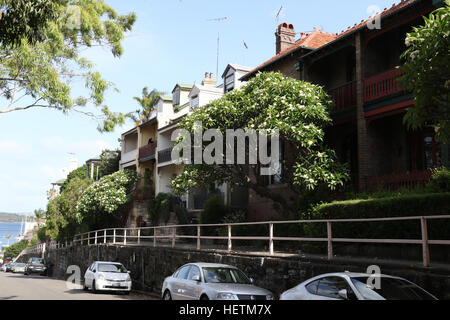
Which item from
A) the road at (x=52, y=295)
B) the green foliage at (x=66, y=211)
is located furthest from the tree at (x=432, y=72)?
the green foliage at (x=66, y=211)

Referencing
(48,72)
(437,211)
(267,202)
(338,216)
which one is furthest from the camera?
(267,202)

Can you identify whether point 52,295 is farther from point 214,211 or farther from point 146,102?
point 146,102

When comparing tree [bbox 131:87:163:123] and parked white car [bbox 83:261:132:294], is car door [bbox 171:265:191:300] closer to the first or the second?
parked white car [bbox 83:261:132:294]

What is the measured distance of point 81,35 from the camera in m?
19.3

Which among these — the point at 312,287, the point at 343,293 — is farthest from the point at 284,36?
the point at 343,293

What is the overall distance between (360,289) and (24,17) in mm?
9796

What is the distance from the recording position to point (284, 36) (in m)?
26.7

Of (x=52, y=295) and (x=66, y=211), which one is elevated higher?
(x=66, y=211)

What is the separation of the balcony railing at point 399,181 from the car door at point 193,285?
7751 millimetres

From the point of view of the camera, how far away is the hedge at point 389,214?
11457mm

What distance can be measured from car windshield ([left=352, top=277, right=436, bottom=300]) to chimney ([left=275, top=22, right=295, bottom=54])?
2017cm
